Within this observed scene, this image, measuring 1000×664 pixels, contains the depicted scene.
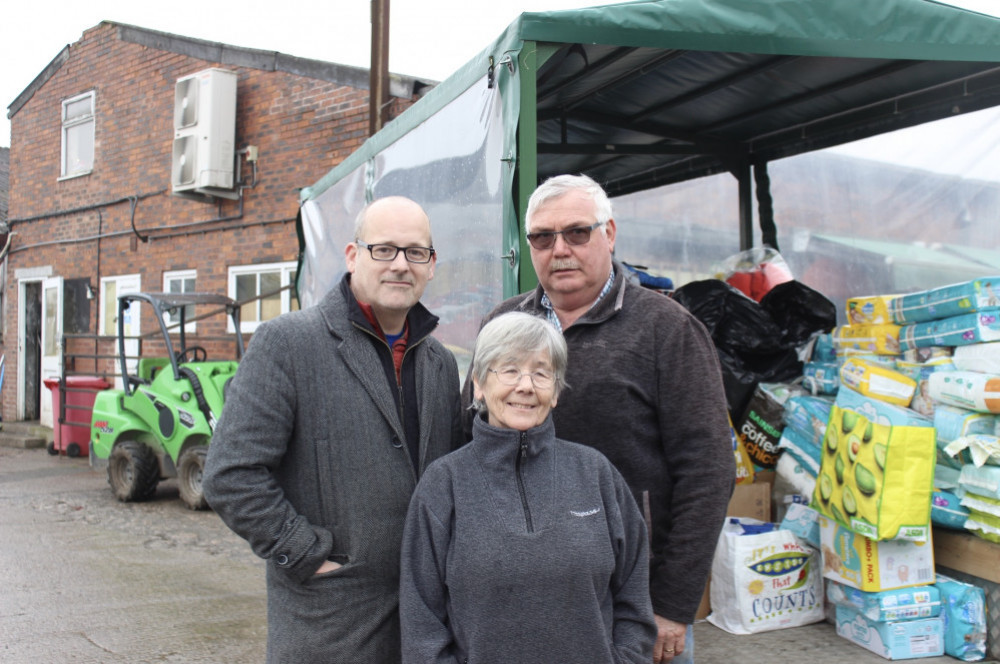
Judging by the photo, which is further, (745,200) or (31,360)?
(31,360)

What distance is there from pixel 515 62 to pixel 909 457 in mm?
2320

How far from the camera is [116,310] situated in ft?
40.9

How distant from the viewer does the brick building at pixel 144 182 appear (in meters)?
10.0

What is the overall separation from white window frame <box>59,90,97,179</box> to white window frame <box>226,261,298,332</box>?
4.06m

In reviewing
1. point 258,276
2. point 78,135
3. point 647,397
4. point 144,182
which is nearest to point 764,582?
point 647,397

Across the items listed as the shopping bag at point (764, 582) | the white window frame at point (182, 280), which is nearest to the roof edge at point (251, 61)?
the white window frame at point (182, 280)

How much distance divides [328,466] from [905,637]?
2925 millimetres

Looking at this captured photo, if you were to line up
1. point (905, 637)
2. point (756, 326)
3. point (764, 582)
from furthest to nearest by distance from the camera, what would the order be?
1. point (756, 326)
2. point (764, 582)
3. point (905, 637)

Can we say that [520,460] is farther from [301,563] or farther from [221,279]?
[221,279]

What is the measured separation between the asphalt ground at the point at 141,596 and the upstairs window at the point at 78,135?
7136mm

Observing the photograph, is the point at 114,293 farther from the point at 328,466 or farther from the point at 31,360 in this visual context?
the point at 328,466

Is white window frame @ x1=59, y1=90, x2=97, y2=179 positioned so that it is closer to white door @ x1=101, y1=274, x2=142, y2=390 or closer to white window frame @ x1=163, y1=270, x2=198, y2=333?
white door @ x1=101, y1=274, x2=142, y2=390

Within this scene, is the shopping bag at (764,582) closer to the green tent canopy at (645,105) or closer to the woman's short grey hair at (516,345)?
the green tent canopy at (645,105)

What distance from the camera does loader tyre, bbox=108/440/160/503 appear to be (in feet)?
25.2
